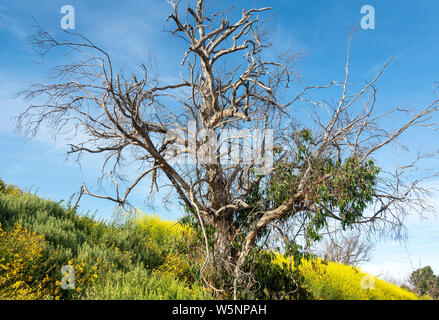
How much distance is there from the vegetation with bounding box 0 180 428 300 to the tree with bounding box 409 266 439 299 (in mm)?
9767

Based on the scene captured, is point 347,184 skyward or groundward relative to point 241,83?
groundward

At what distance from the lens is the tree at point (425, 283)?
2083cm

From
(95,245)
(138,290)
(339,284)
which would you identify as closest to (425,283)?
(339,284)

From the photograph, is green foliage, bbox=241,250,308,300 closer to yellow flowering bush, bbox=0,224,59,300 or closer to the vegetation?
the vegetation

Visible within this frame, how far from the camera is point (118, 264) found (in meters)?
9.58

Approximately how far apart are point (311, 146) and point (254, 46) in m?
3.25

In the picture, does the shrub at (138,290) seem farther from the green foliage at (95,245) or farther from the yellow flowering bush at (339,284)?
the yellow flowering bush at (339,284)

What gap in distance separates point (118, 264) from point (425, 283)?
2135cm

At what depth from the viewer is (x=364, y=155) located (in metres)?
7.88

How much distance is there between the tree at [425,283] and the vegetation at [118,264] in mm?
9767

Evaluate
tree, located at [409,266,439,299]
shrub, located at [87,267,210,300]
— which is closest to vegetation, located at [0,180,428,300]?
shrub, located at [87,267,210,300]

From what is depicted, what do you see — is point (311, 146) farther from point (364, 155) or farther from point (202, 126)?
point (202, 126)

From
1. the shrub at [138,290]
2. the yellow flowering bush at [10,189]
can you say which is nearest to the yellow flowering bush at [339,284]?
the shrub at [138,290]

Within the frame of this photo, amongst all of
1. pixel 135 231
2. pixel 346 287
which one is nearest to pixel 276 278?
pixel 346 287
